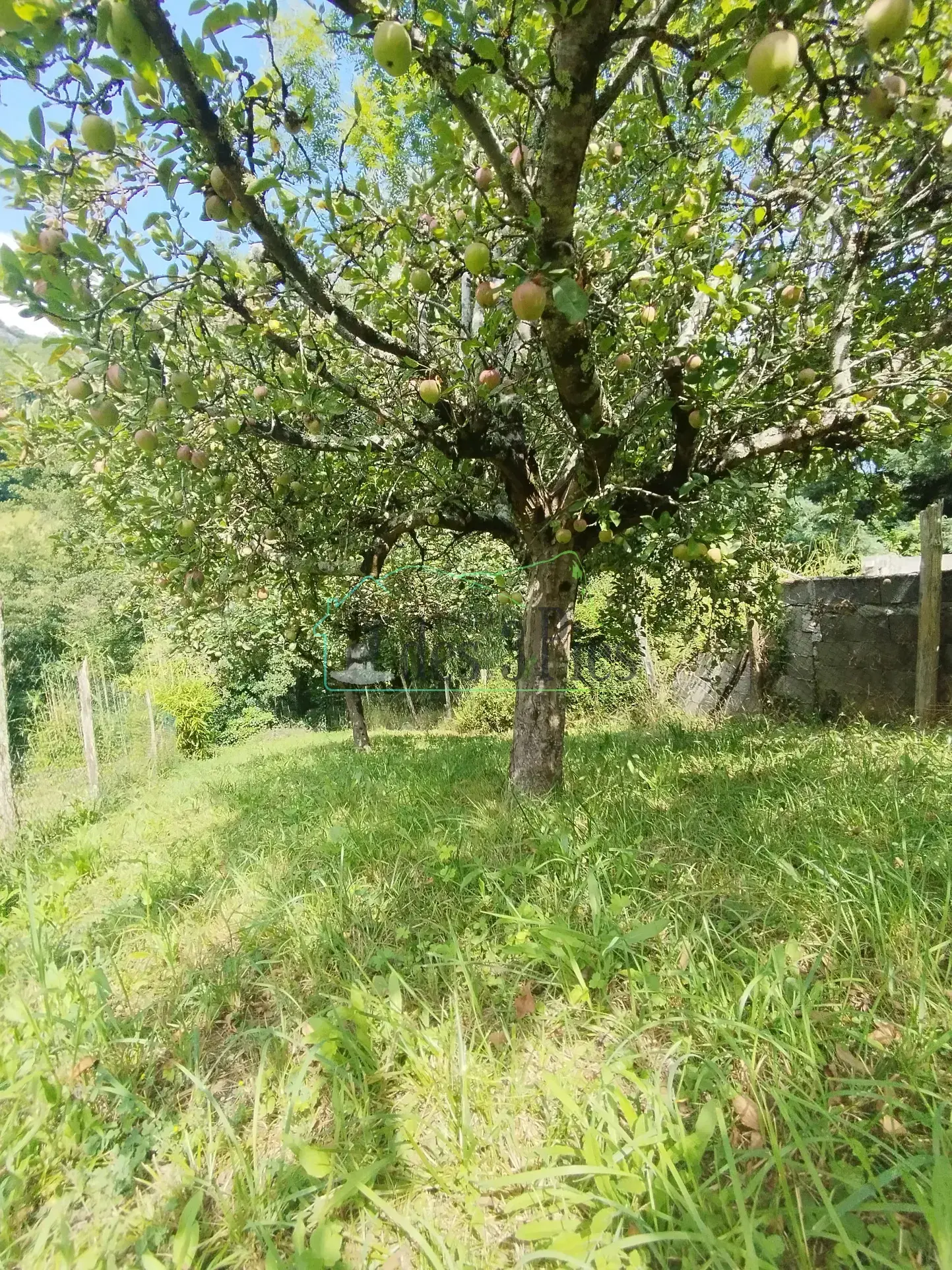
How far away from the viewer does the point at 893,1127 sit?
1.14 metres

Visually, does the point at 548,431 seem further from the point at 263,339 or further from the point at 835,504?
the point at 835,504

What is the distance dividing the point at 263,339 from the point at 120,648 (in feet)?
53.9

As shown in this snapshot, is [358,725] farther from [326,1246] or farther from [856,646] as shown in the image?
[326,1246]

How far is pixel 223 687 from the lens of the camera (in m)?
13.9

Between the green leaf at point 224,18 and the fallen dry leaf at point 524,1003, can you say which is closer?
the green leaf at point 224,18

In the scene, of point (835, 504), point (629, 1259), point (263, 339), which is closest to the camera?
point (629, 1259)

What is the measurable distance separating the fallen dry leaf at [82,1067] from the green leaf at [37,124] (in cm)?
242

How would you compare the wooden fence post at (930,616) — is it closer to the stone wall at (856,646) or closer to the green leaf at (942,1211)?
the stone wall at (856,646)

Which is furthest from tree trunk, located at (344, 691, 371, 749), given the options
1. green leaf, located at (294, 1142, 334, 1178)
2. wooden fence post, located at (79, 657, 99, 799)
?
green leaf, located at (294, 1142, 334, 1178)

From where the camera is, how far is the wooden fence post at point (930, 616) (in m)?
4.50

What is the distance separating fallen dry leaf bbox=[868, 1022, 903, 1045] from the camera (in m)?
1.31

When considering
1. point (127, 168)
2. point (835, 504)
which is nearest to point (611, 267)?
point (127, 168)

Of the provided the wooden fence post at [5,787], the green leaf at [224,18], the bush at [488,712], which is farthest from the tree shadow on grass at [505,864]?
the bush at [488,712]

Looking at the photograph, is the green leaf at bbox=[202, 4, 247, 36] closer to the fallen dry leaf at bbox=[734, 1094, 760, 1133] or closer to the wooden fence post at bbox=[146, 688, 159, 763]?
the fallen dry leaf at bbox=[734, 1094, 760, 1133]
